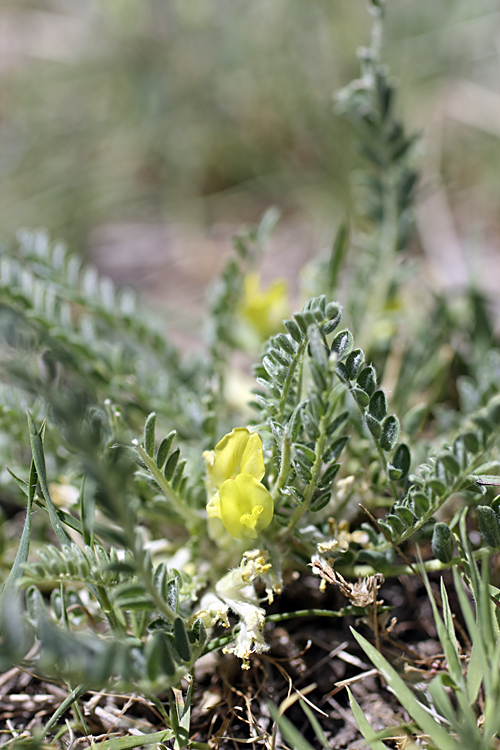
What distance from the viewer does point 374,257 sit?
6.58 ft

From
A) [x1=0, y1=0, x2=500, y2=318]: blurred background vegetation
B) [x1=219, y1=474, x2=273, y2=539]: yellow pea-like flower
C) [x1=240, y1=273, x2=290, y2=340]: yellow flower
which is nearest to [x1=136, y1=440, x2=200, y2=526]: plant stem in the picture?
[x1=219, y1=474, x2=273, y2=539]: yellow pea-like flower

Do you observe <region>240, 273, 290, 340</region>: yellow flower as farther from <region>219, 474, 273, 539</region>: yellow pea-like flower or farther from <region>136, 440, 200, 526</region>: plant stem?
<region>219, 474, 273, 539</region>: yellow pea-like flower

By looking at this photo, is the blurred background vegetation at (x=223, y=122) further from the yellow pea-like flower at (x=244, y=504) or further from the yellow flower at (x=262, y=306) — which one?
the yellow pea-like flower at (x=244, y=504)

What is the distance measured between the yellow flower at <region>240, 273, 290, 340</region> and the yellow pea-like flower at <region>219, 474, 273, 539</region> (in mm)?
959

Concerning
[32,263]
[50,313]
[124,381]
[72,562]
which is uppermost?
[32,263]

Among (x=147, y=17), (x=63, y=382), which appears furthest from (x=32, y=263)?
(x=147, y=17)

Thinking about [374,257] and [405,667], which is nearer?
[405,667]

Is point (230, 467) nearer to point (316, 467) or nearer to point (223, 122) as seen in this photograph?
point (316, 467)

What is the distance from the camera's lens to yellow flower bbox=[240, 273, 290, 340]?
205 centimetres

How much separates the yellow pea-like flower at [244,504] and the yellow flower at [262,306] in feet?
3.15

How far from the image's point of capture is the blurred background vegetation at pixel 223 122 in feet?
11.5

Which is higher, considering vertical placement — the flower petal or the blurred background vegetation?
the blurred background vegetation

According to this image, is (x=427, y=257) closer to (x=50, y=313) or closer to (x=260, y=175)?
(x=260, y=175)

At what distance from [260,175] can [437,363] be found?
2326 millimetres
